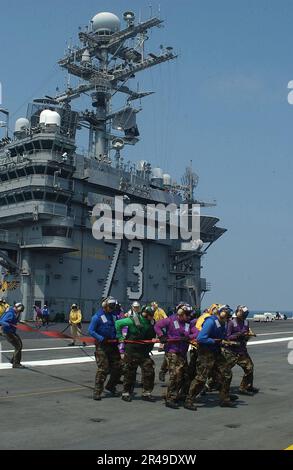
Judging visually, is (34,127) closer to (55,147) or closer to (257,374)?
(55,147)

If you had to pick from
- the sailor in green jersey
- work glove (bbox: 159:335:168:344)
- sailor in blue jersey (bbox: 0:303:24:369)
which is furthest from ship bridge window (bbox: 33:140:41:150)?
work glove (bbox: 159:335:168:344)

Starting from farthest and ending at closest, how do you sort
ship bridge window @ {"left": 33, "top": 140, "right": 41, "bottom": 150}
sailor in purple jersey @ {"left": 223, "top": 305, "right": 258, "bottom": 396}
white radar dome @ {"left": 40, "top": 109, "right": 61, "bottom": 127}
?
white radar dome @ {"left": 40, "top": 109, "right": 61, "bottom": 127}
ship bridge window @ {"left": 33, "top": 140, "right": 41, "bottom": 150}
sailor in purple jersey @ {"left": 223, "top": 305, "right": 258, "bottom": 396}

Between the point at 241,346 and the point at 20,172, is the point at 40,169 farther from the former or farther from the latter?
the point at 241,346

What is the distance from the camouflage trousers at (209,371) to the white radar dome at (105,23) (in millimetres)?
49233

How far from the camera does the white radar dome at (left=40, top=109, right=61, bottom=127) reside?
47781mm

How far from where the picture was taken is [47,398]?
1084cm

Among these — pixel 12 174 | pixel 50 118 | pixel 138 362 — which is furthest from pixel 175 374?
pixel 12 174

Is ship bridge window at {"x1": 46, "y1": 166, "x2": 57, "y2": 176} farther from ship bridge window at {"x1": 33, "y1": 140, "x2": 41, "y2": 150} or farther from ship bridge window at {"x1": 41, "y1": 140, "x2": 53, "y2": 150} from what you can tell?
ship bridge window at {"x1": 33, "y1": 140, "x2": 41, "y2": 150}

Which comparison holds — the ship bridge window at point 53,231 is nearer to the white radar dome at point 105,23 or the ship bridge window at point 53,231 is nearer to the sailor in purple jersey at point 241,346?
the white radar dome at point 105,23

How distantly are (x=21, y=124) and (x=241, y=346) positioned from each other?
44.5 meters

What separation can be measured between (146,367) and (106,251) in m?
41.6

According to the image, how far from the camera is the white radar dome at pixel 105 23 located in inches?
2078

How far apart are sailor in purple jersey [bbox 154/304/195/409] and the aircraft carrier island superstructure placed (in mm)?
35052

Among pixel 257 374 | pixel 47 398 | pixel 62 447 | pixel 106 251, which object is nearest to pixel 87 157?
pixel 106 251
